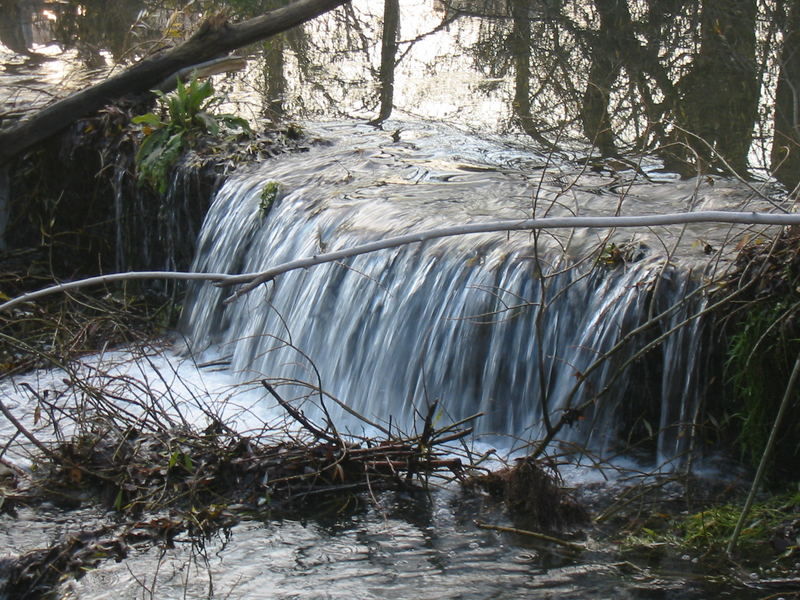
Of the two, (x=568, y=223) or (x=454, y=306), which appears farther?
(x=454, y=306)

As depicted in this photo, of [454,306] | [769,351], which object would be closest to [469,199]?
[454,306]

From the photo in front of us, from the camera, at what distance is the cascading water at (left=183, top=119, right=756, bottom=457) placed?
205 inches

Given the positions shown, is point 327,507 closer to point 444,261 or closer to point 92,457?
point 92,457

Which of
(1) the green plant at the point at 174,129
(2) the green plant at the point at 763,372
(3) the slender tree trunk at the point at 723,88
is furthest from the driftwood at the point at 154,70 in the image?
(2) the green plant at the point at 763,372

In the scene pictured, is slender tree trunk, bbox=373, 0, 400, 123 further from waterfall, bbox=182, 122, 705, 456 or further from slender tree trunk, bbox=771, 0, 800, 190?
slender tree trunk, bbox=771, 0, 800, 190

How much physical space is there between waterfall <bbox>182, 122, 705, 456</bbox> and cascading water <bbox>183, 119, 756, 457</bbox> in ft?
0.03

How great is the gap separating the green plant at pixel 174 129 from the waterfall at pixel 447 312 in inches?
28.6

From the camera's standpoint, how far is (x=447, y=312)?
5914 millimetres

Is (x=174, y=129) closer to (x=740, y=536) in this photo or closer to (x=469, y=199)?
(x=469, y=199)

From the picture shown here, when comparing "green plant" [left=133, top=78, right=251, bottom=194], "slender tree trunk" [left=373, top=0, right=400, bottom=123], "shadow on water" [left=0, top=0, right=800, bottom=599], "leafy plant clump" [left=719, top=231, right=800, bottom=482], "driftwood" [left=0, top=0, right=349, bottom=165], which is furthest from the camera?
"slender tree trunk" [left=373, top=0, right=400, bottom=123]

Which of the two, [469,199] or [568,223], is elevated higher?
[568,223]

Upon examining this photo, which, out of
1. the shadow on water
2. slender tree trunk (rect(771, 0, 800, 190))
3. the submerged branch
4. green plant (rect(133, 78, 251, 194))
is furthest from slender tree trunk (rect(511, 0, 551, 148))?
the submerged branch

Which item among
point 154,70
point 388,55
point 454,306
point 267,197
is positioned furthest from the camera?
point 388,55

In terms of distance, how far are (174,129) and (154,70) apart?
99 cm
